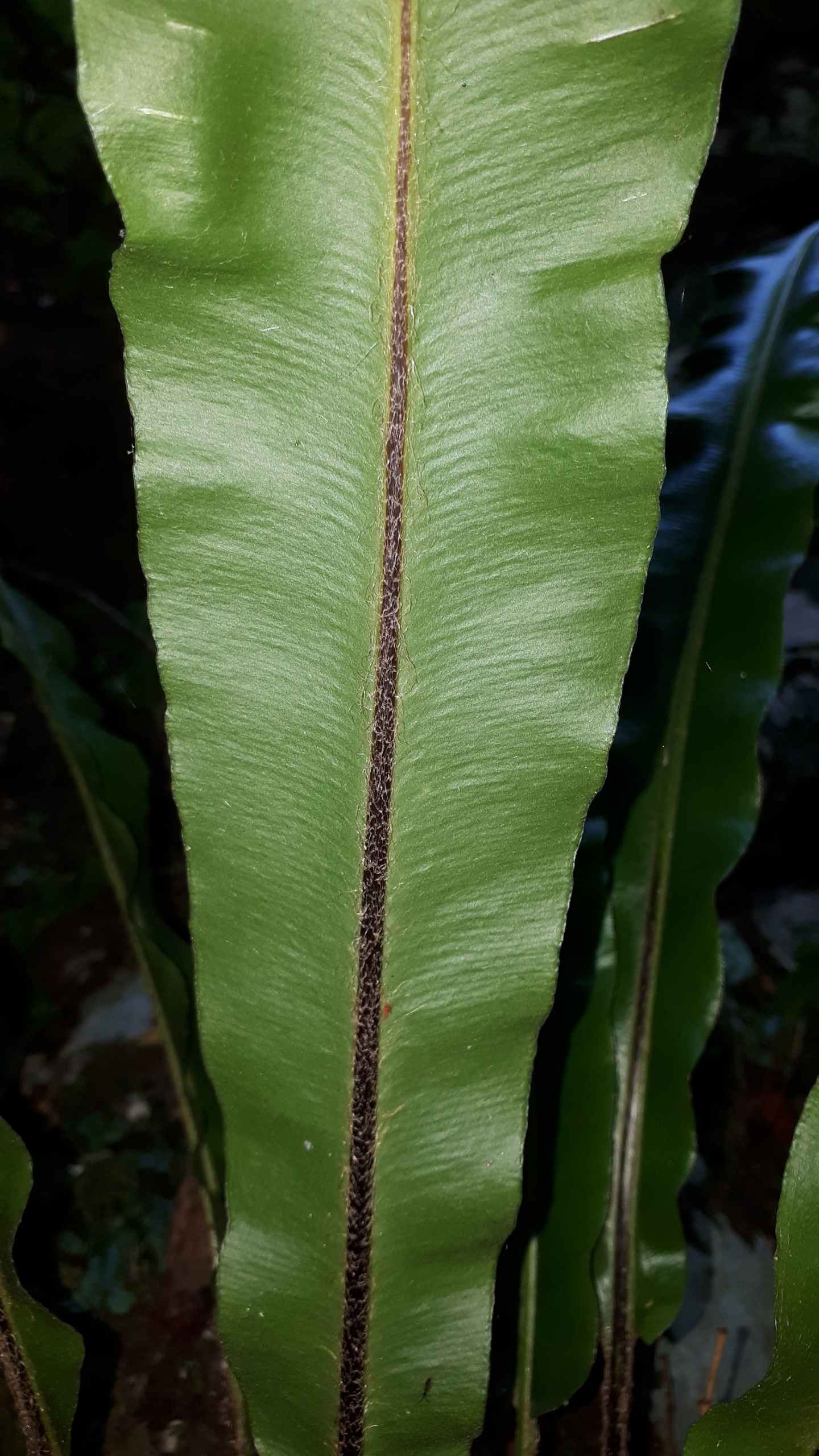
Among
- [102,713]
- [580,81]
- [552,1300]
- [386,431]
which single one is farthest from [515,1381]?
[580,81]

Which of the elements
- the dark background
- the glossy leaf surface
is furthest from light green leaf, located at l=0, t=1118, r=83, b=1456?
the dark background

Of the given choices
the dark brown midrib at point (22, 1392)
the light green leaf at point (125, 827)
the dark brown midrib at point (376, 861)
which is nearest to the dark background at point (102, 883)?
the light green leaf at point (125, 827)

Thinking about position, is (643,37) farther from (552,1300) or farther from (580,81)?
(552,1300)

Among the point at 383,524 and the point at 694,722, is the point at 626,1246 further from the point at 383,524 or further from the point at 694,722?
the point at 383,524

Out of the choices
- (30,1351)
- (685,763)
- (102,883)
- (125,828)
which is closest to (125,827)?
(125,828)

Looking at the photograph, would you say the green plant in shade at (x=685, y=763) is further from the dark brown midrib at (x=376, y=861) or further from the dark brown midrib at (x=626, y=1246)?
the dark brown midrib at (x=376, y=861)
